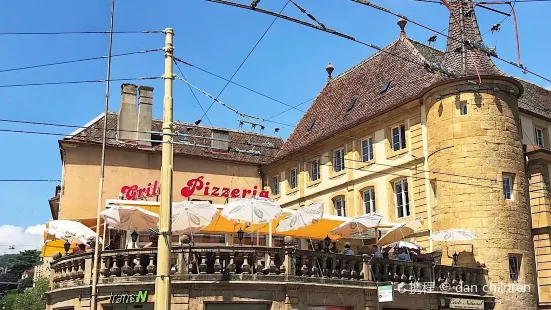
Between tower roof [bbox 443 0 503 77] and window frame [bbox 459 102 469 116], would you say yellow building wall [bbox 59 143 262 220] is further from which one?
tower roof [bbox 443 0 503 77]

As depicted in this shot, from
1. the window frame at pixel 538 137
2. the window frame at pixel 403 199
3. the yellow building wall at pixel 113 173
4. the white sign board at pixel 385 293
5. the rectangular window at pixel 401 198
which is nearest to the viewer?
the white sign board at pixel 385 293

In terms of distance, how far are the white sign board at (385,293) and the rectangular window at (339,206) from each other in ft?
47.1

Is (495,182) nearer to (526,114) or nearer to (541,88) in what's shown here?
(526,114)

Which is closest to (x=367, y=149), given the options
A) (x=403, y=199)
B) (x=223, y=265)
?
(x=403, y=199)

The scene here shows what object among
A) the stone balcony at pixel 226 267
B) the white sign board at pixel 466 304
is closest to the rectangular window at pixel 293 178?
the white sign board at pixel 466 304

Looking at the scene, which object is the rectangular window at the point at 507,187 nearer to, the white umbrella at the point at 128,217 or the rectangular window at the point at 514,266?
the rectangular window at the point at 514,266

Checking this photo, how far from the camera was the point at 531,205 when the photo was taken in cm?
2880

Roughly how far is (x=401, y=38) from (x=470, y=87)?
817cm

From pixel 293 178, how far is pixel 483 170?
13.8 meters

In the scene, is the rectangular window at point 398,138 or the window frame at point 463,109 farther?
the rectangular window at point 398,138

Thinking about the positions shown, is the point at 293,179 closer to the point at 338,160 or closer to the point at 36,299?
the point at 338,160

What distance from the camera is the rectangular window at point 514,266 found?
1016 inches

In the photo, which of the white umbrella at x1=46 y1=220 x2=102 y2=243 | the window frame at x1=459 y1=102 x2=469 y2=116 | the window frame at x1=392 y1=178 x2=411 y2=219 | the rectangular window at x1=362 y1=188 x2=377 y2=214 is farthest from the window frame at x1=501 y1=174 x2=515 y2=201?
the white umbrella at x1=46 y1=220 x2=102 y2=243

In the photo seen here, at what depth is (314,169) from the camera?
1403 inches
